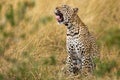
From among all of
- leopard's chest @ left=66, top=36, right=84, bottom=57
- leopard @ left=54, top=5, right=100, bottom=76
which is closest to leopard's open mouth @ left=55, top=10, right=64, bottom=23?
leopard @ left=54, top=5, right=100, bottom=76

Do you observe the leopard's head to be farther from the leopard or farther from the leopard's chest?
the leopard's chest

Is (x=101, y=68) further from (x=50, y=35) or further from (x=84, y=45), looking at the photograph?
(x=50, y=35)

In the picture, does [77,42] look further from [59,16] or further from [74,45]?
[59,16]

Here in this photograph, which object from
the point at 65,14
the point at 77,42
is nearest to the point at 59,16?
the point at 65,14

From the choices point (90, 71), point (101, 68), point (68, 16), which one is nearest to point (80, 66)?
point (90, 71)

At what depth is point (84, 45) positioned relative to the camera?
982 centimetres

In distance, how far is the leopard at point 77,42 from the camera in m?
9.76

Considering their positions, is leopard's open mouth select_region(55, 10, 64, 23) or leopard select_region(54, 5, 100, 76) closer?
leopard's open mouth select_region(55, 10, 64, 23)

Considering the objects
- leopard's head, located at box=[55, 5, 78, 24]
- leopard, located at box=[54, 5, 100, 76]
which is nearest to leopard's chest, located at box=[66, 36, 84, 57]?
leopard, located at box=[54, 5, 100, 76]

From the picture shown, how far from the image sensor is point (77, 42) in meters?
9.78

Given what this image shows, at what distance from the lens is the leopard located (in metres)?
9.76

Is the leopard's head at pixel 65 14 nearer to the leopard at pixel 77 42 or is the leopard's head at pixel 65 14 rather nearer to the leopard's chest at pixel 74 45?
the leopard at pixel 77 42

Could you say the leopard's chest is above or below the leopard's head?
below

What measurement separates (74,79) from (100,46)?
1.36m
